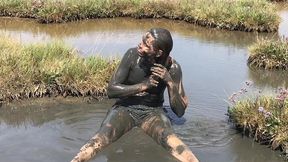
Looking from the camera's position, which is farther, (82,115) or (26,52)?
(26,52)

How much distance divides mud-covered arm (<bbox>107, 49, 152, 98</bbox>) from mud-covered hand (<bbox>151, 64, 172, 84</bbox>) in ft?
0.65

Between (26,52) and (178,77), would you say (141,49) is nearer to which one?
(178,77)

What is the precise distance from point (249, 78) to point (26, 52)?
5222 mm

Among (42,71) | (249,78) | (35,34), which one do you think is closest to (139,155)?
(42,71)

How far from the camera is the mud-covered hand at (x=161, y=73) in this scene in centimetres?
679

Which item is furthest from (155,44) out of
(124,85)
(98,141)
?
(98,141)

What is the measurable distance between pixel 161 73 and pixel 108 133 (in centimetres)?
111

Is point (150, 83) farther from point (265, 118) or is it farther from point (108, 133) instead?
point (265, 118)

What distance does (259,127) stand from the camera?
802cm

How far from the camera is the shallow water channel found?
24.8ft

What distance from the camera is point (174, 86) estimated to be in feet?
22.7

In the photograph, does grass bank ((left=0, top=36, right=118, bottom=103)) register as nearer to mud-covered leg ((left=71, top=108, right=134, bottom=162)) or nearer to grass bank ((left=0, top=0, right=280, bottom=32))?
mud-covered leg ((left=71, top=108, right=134, bottom=162))

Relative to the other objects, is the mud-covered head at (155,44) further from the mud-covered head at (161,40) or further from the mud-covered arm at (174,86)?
the mud-covered arm at (174,86)

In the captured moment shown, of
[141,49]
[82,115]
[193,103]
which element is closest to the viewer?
[141,49]
